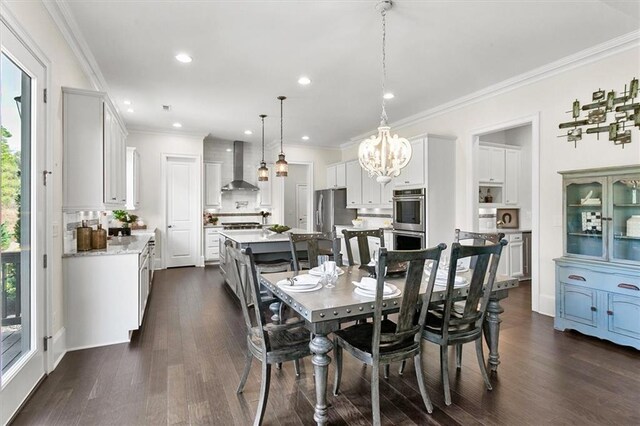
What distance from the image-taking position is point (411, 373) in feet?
8.51

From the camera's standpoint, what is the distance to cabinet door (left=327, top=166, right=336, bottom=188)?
791cm

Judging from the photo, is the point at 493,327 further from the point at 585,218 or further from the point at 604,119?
the point at 604,119

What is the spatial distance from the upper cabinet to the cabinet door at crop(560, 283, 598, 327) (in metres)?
4.75

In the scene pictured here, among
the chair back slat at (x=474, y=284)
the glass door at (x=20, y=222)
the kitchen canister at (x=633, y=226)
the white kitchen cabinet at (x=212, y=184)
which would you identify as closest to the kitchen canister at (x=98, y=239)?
the glass door at (x=20, y=222)

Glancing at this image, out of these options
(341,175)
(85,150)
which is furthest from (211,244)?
(85,150)

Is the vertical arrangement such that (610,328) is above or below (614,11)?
below

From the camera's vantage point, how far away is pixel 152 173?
6.79 m

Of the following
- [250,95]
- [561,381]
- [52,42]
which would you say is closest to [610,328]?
[561,381]

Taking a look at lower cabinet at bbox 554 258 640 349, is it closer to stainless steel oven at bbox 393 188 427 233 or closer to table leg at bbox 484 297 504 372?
table leg at bbox 484 297 504 372

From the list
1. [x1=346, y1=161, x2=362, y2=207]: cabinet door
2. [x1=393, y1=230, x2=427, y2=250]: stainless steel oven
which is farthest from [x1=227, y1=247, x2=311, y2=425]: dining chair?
[x1=346, y1=161, x2=362, y2=207]: cabinet door

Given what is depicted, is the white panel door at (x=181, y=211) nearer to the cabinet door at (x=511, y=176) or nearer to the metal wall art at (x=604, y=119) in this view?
the cabinet door at (x=511, y=176)

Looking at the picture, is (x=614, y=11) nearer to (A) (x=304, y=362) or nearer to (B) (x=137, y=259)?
(A) (x=304, y=362)

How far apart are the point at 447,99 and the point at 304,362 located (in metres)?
4.26

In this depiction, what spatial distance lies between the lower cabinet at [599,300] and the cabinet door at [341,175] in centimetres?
461
